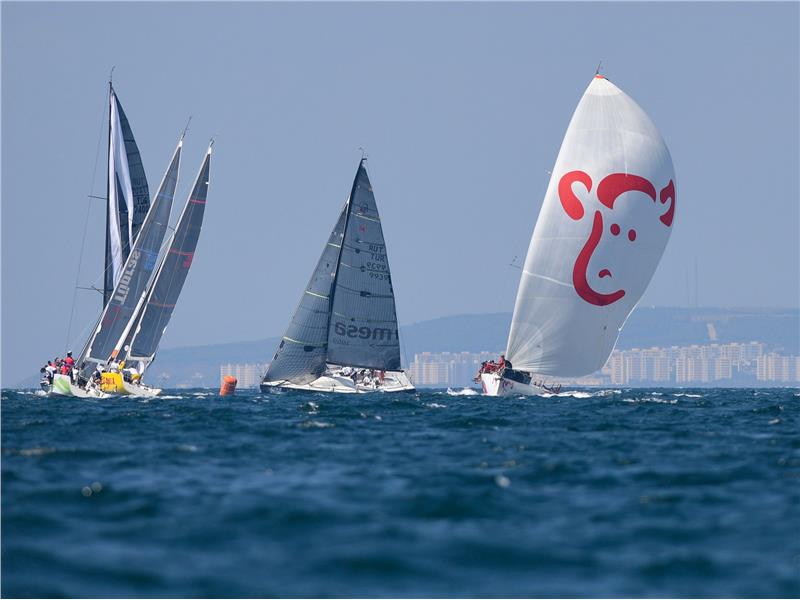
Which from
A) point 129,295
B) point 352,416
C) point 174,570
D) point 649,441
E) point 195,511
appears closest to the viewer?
point 174,570

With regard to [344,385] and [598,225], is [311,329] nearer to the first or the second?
[344,385]

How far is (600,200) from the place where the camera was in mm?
52625

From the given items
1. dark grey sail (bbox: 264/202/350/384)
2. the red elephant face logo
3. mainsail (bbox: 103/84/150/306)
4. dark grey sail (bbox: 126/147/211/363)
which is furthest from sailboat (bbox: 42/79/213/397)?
the red elephant face logo

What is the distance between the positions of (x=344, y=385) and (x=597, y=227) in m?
15.3

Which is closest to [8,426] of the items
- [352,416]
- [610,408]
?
[352,416]

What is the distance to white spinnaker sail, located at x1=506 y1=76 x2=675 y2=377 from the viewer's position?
52.7m

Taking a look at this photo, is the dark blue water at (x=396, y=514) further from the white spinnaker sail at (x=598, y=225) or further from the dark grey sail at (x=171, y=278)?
the dark grey sail at (x=171, y=278)

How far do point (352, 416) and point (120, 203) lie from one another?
2626 cm

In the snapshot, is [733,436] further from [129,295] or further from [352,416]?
[129,295]

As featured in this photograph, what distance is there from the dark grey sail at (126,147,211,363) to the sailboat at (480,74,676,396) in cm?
1399

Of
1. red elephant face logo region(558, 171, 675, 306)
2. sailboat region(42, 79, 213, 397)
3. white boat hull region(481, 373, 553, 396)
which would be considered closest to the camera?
sailboat region(42, 79, 213, 397)

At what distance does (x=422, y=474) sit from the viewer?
2045 centimetres

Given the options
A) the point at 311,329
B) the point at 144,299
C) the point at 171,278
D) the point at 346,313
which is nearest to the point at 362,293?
the point at 346,313

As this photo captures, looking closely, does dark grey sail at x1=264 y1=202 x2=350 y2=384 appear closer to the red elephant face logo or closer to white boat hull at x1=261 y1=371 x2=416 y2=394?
white boat hull at x1=261 y1=371 x2=416 y2=394
